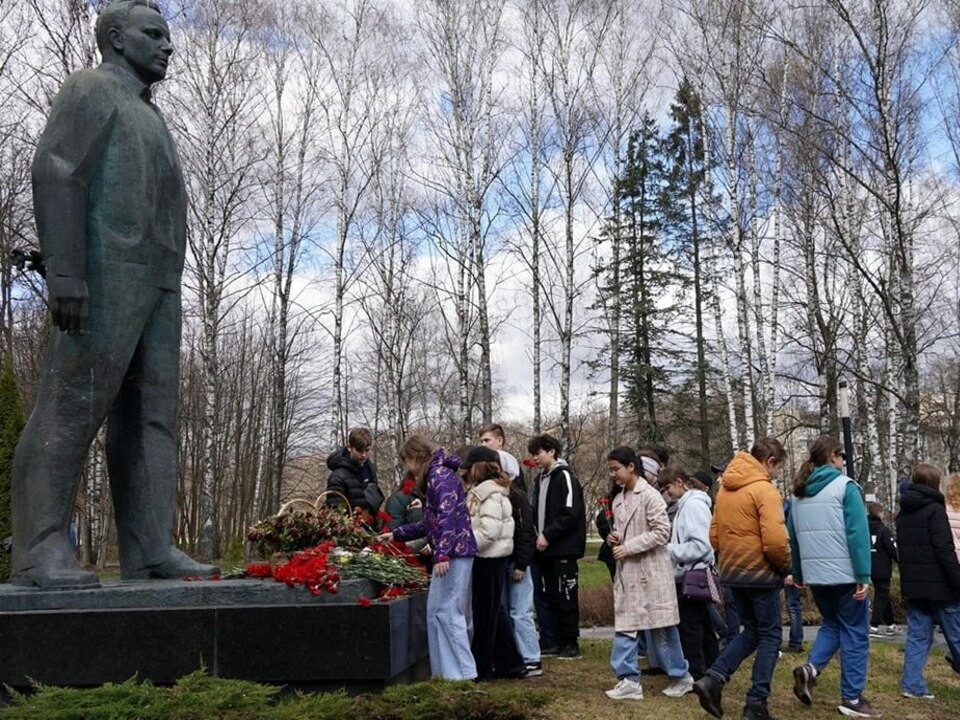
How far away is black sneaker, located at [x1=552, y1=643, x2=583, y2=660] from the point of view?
31.9ft

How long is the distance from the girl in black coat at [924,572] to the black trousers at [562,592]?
2898 millimetres

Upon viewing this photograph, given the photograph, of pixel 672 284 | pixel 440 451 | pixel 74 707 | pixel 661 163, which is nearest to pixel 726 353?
pixel 672 284

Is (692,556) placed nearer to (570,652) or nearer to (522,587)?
(522,587)

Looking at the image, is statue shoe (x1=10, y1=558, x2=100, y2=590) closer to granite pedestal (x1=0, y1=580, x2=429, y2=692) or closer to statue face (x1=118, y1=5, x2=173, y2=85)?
granite pedestal (x1=0, y1=580, x2=429, y2=692)

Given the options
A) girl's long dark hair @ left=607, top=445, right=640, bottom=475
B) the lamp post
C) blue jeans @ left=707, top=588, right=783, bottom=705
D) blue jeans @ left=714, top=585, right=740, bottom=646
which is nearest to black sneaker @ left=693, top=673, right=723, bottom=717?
blue jeans @ left=707, top=588, right=783, bottom=705

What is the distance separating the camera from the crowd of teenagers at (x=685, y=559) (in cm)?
686

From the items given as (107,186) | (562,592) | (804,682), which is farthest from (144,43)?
(804,682)

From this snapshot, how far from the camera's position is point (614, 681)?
8.19 metres

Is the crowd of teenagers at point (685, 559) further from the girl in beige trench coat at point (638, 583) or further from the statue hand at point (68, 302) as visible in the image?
the statue hand at point (68, 302)

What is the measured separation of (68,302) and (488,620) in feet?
13.7

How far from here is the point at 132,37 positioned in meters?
6.32

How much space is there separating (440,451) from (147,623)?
245 centimetres

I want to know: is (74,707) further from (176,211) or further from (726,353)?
(726,353)

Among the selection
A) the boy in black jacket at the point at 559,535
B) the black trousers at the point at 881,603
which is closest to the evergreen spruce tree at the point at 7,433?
the boy in black jacket at the point at 559,535
